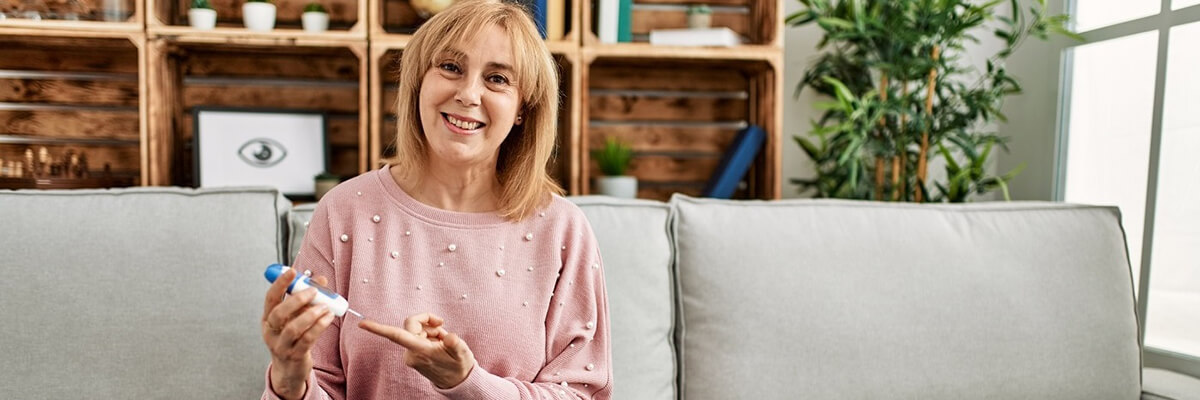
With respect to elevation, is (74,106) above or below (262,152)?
above

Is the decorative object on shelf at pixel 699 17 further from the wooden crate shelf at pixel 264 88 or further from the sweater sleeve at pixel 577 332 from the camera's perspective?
the sweater sleeve at pixel 577 332

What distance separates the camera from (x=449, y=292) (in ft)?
3.53

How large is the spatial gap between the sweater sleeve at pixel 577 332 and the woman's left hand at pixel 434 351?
0.12 m

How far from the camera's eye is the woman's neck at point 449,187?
1114 mm

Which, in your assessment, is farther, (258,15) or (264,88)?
(264,88)

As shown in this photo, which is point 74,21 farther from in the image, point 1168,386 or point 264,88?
point 1168,386

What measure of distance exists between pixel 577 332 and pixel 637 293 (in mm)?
329

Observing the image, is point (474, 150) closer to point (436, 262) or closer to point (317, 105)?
point (436, 262)

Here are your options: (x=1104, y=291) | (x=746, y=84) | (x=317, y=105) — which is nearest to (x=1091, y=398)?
(x=1104, y=291)

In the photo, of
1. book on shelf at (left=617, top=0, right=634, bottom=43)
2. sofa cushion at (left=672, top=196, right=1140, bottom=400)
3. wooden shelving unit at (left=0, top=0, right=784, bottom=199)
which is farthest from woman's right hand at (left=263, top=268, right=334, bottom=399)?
book on shelf at (left=617, top=0, right=634, bottom=43)

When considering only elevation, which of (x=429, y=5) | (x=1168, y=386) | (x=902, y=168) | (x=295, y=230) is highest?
(x=429, y=5)

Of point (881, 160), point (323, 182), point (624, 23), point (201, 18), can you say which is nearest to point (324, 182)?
point (323, 182)

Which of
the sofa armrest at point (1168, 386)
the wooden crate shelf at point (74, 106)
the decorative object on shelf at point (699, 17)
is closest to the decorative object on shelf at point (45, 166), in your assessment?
the wooden crate shelf at point (74, 106)

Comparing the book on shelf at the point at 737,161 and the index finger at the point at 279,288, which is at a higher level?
the book on shelf at the point at 737,161
